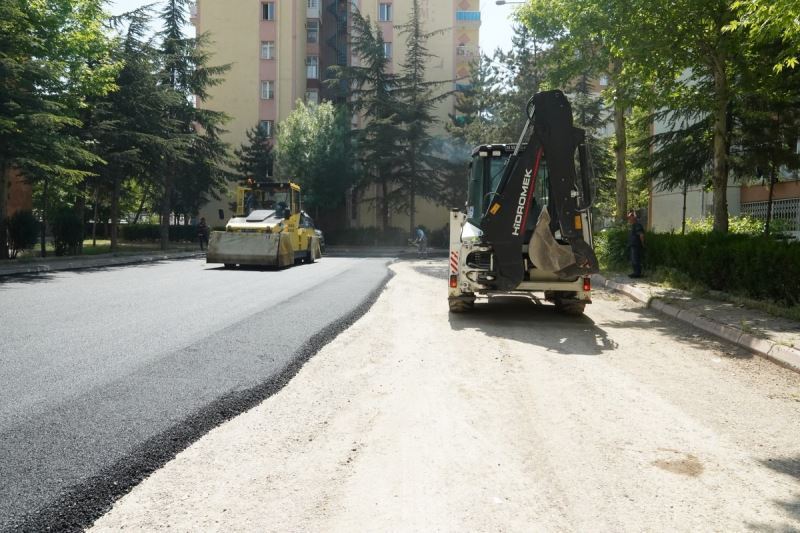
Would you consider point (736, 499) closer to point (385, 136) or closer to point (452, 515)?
point (452, 515)

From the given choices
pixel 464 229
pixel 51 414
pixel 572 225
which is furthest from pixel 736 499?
pixel 464 229

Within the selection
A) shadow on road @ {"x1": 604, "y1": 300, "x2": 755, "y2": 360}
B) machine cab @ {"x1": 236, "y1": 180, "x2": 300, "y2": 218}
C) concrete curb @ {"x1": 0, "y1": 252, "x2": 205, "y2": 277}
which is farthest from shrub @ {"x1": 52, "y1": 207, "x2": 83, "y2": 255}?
shadow on road @ {"x1": 604, "y1": 300, "x2": 755, "y2": 360}

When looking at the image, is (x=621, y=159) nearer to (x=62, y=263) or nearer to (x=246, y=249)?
(x=246, y=249)

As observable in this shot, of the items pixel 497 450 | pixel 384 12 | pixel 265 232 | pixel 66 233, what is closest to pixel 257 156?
pixel 384 12

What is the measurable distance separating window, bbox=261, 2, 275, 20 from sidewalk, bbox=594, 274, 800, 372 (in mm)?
44052

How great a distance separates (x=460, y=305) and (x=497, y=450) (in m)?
6.44

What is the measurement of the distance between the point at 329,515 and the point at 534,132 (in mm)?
7412

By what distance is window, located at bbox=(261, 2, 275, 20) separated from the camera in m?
50.3

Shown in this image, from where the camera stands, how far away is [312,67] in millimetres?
53844

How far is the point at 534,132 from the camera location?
9492 millimetres

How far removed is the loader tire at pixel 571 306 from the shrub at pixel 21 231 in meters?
19.4

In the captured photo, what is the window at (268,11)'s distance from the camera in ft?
165

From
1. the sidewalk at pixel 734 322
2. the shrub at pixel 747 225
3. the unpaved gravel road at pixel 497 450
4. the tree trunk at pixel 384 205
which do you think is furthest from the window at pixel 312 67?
the unpaved gravel road at pixel 497 450

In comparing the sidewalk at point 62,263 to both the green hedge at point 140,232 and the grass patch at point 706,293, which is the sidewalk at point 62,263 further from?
the green hedge at point 140,232
